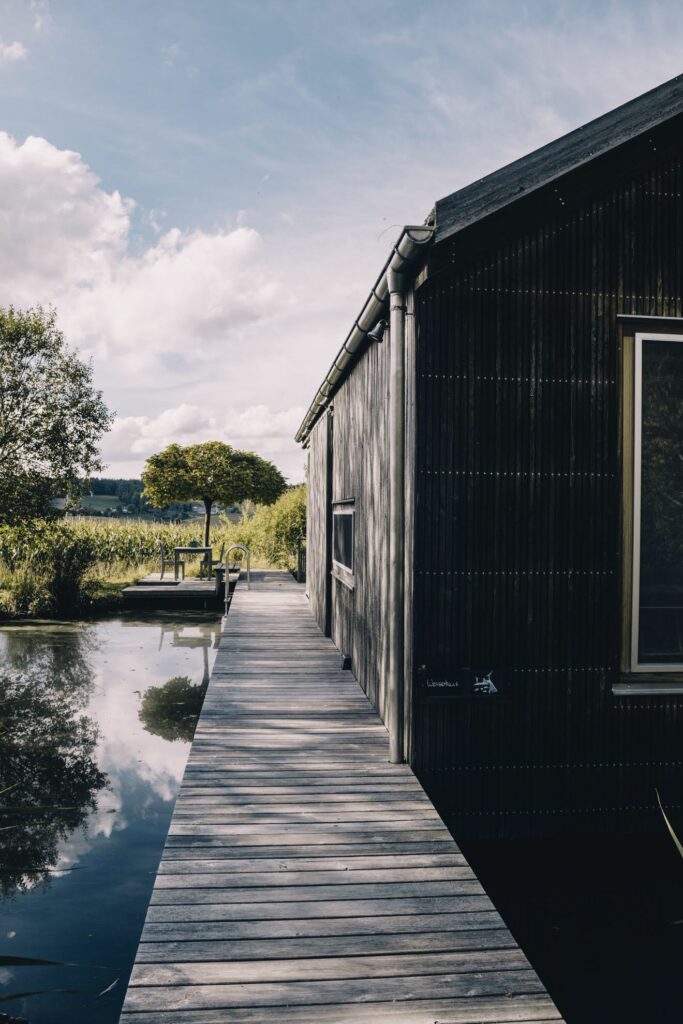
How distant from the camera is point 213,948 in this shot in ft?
7.32

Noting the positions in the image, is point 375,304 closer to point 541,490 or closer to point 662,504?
point 541,490

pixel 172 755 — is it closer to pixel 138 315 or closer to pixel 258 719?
pixel 258 719

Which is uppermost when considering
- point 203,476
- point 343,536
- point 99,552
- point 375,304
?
point 375,304

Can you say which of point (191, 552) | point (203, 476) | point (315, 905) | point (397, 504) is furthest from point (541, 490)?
point (203, 476)

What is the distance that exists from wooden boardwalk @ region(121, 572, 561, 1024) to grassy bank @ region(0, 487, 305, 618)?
8798mm

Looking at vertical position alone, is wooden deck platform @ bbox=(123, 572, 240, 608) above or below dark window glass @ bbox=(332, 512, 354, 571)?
below

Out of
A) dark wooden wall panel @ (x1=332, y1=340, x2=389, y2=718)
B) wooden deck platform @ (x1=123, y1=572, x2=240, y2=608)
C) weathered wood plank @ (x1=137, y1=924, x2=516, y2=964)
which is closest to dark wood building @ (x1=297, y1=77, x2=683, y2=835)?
dark wooden wall panel @ (x1=332, y1=340, x2=389, y2=718)

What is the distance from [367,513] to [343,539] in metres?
1.69

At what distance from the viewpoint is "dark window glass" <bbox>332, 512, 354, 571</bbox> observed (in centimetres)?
668

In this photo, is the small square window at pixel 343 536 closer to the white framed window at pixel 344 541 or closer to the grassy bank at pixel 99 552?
the white framed window at pixel 344 541

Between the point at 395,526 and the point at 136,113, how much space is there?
21.3ft

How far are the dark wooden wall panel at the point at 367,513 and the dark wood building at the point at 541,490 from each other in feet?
2.90

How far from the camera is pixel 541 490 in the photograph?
3793 mm

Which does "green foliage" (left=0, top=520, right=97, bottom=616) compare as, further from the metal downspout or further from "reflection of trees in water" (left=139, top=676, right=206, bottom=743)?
the metal downspout
